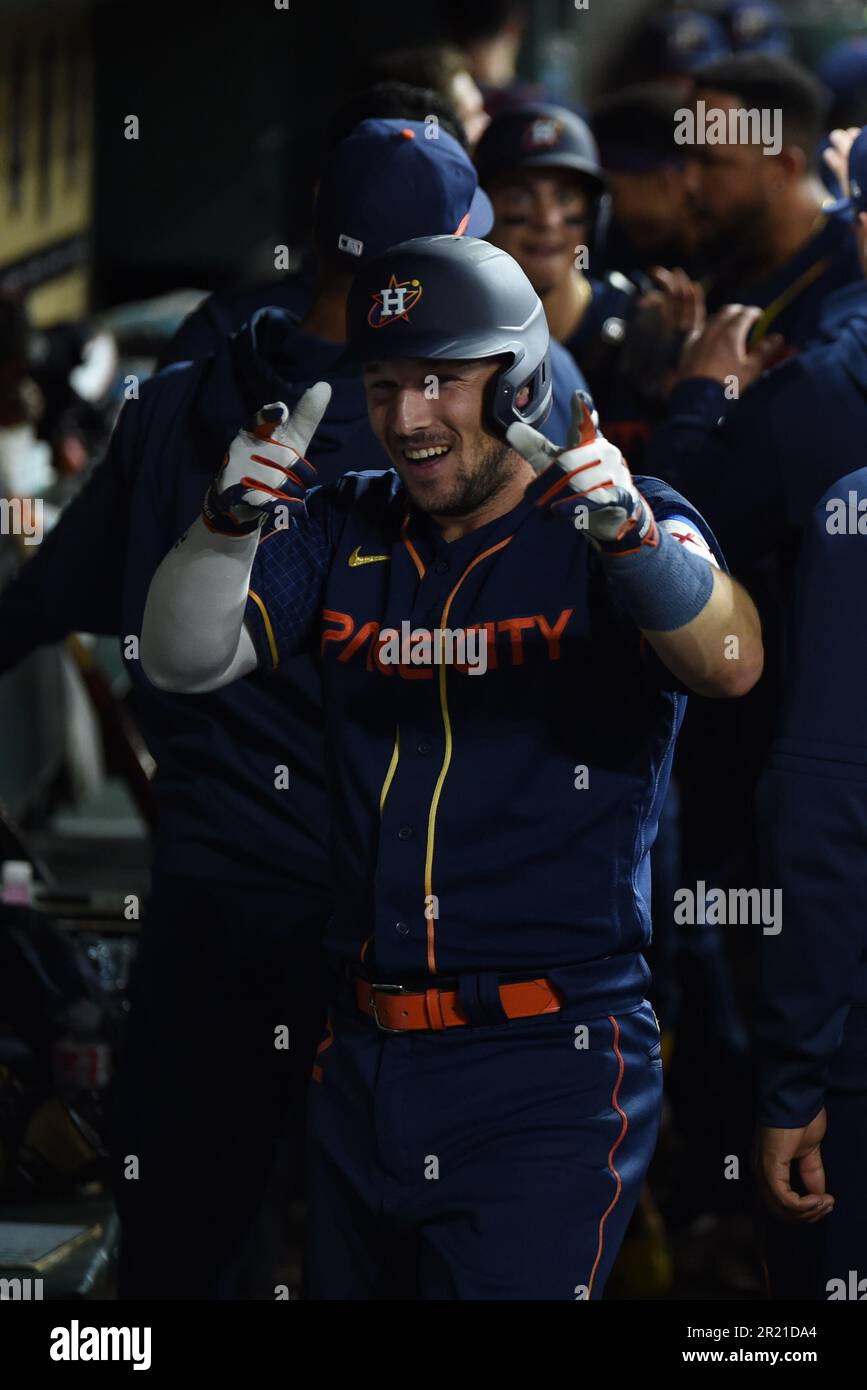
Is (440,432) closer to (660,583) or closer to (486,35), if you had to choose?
(660,583)

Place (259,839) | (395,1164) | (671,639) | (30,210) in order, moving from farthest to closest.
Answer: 1. (30,210)
2. (259,839)
3. (395,1164)
4. (671,639)

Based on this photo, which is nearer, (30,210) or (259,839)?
(259,839)

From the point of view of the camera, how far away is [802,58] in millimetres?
14562

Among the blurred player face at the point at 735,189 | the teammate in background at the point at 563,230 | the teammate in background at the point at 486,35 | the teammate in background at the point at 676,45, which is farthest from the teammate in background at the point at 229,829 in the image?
the teammate in background at the point at 676,45

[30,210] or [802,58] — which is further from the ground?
[802,58]

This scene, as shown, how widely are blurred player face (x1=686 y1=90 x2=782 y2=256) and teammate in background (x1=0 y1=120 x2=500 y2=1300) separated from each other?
1.78 m

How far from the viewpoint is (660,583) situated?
2.31 meters

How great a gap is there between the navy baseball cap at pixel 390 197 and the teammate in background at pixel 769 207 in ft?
4.37

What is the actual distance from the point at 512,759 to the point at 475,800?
0.06 meters

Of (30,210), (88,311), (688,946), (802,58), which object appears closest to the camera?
(688,946)

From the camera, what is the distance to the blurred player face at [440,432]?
2480mm

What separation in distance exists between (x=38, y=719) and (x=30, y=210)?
3.57 m
